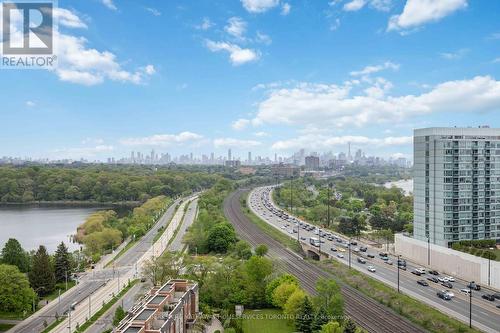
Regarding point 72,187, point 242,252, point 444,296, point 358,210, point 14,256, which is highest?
point 72,187

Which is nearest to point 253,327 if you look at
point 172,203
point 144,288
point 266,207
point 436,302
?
point 144,288

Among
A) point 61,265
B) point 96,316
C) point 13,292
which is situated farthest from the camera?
point 61,265

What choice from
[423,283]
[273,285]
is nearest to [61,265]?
[273,285]

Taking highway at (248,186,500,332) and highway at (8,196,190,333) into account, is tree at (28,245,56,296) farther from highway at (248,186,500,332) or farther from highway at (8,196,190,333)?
highway at (248,186,500,332)

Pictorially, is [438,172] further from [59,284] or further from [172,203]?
[172,203]

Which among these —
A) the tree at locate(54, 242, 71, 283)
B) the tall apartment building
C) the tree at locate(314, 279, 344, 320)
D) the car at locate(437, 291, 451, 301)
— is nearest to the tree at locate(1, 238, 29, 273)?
the tree at locate(54, 242, 71, 283)

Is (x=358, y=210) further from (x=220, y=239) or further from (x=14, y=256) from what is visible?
(x=14, y=256)

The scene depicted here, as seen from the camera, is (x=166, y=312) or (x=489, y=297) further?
(x=489, y=297)

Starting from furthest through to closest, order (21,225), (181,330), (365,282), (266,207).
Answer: (266,207), (21,225), (365,282), (181,330)
